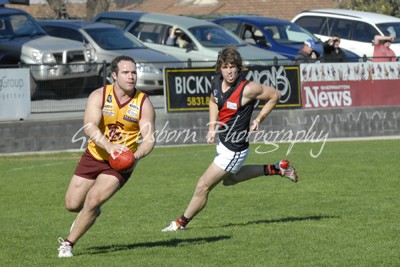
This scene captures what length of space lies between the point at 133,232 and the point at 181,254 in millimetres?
1929

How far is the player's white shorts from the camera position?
1148 cm

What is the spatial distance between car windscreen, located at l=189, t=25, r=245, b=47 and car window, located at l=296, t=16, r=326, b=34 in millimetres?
3882

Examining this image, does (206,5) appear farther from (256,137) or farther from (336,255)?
(336,255)

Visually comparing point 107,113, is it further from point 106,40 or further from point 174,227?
point 106,40

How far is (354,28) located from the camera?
103ft

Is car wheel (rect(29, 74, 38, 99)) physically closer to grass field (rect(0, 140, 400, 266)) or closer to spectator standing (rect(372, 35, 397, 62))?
grass field (rect(0, 140, 400, 266))

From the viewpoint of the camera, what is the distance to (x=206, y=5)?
5469 cm

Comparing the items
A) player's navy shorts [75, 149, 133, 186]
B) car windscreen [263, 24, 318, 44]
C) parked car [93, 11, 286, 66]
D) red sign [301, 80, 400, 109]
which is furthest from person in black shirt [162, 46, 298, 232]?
car windscreen [263, 24, 318, 44]

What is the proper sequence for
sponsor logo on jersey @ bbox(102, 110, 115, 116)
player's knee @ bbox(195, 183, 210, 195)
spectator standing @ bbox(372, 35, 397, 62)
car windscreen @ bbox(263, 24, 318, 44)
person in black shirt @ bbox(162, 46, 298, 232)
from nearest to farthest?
sponsor logo on jersey @ bbox(102, 110, 115, 116)
person in black shirt @ bbox(162, 46, 298, 232)
player's knee @ bbox(195, 183, 210, 195)
spectator standing @ bbox(372, 35, 397, 62)
car windscreen @ bbox(263, 24, 318, 44)

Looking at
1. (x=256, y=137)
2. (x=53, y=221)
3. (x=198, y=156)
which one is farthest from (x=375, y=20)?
(x=53, y=221)

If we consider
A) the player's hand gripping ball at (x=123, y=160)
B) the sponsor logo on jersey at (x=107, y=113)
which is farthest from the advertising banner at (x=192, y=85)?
the player's hand gripping ball at (x=123, y=160)

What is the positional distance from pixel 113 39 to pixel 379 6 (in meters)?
17.6

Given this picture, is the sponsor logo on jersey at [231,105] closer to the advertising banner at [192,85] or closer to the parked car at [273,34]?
the advertising banner at [192,85]

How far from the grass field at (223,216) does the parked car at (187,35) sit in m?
7.48
